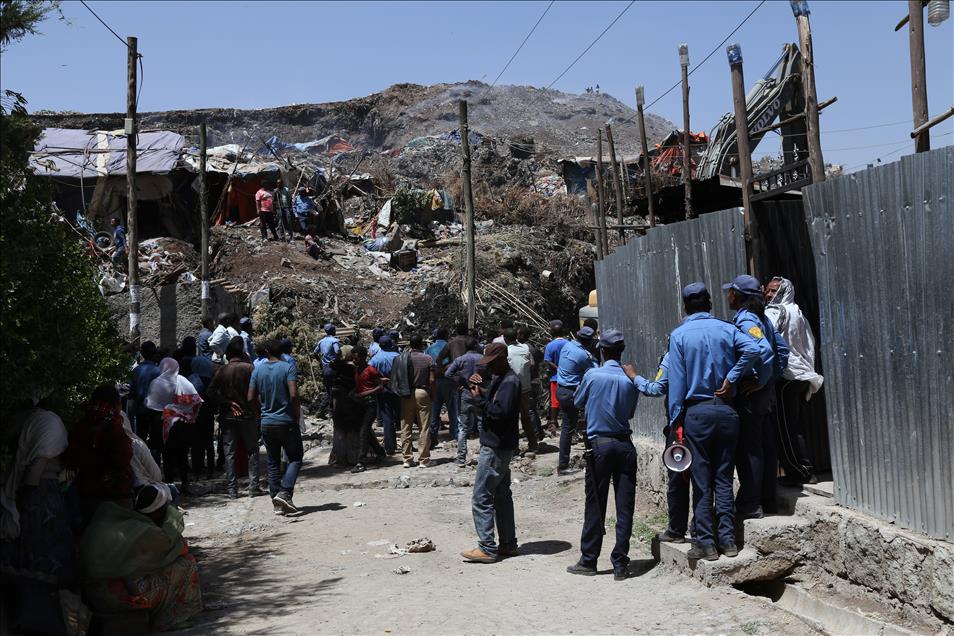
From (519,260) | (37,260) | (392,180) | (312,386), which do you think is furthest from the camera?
(392,180)

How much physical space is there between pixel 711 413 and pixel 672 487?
893 mm

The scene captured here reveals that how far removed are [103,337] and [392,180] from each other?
978 inches

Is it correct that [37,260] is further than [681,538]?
No

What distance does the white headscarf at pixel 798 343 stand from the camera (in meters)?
6.66

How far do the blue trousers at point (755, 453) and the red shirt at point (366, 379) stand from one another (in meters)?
6.82

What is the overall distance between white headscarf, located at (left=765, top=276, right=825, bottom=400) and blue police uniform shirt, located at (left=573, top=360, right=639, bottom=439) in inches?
46.9

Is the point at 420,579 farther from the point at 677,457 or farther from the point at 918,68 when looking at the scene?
the point at 918,68

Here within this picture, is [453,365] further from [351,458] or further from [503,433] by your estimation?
[503,433]

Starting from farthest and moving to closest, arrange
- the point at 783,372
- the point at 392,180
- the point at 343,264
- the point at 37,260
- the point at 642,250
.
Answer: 1. the point at 392,180
2. the point at 343,264
3. the point at 642,250
4. the point at 783,372
5. the point at 37,260

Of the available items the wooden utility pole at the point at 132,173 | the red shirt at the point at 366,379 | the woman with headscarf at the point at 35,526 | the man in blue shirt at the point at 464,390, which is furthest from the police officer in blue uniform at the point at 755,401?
the wooden utility pole at the point at 132,173

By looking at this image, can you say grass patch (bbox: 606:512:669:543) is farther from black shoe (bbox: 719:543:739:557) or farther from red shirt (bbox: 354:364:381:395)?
red shirt (bbox: 354:364:381:395)

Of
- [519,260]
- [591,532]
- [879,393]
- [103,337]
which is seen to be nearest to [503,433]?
[591,532]

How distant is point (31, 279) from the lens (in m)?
5.55

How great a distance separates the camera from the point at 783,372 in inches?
262
